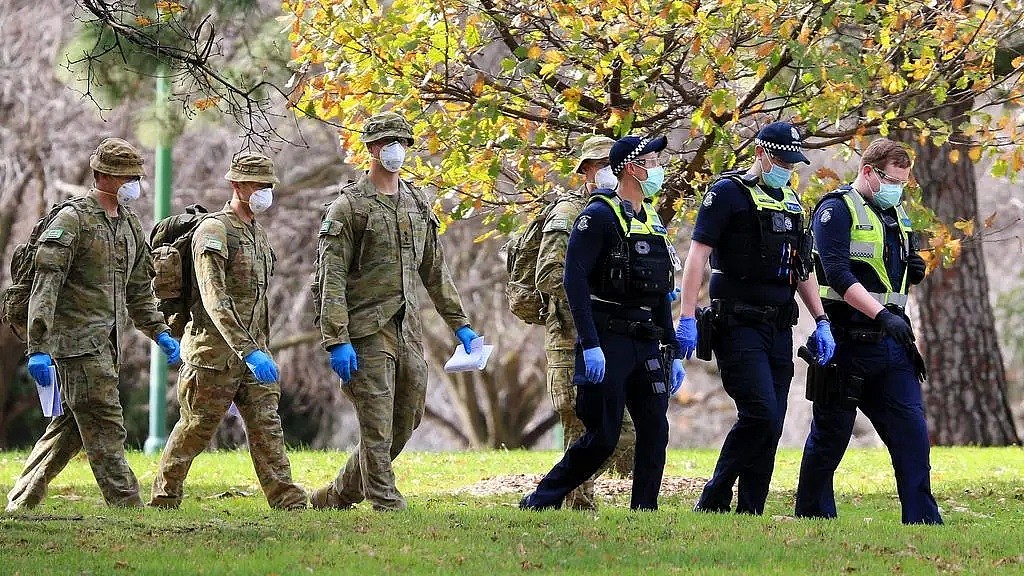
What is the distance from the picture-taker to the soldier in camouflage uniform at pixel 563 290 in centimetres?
928

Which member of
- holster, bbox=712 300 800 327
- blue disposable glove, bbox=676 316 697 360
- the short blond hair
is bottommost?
blue disposable glove, bbox=676 316 697 360

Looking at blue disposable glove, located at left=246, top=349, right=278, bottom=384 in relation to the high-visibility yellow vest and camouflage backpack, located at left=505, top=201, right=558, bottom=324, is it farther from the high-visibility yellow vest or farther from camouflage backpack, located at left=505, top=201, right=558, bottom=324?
the high-visibility yellow vest

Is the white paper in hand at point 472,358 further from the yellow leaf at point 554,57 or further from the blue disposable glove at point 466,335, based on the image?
the yellow leaf at point 554,57

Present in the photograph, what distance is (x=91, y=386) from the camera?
30.6ft

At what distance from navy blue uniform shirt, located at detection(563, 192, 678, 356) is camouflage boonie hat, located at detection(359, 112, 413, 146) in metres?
1.26

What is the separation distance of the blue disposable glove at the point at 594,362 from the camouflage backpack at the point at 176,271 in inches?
106

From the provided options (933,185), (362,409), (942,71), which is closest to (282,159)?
(933,185)

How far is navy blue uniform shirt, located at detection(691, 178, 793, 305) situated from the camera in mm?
8688

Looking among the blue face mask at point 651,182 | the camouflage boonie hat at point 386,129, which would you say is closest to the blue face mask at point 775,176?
the blue face mask at point 651,182

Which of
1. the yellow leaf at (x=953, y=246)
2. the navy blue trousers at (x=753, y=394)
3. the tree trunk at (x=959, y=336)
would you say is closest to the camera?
the navy blue trousers at (x=753, y=394)

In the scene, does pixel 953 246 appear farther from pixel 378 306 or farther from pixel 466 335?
pixel 378 306

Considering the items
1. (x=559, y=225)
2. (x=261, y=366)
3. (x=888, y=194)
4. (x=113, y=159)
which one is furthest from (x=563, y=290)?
(x=113, y=159)

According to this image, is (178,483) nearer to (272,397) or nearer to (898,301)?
(272,397)

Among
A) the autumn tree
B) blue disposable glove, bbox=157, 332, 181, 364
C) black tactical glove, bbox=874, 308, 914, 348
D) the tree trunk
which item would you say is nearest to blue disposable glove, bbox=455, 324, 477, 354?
blue disposable glove, bbox=157, 332, 181, 364
